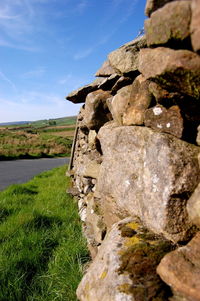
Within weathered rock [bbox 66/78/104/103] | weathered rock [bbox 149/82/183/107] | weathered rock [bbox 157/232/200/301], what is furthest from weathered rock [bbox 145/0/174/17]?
weathered rock [bbox 66/78/104/103]

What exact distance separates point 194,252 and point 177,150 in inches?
32.8

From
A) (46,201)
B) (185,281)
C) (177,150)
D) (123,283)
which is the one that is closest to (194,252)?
(185,281)

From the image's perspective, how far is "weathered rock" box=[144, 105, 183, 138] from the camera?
2.40 meters

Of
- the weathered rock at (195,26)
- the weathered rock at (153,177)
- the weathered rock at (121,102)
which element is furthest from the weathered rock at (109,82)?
the weathered rock at (195,26)

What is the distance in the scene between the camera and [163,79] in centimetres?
216

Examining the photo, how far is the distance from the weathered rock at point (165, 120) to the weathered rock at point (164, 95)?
0.07 m

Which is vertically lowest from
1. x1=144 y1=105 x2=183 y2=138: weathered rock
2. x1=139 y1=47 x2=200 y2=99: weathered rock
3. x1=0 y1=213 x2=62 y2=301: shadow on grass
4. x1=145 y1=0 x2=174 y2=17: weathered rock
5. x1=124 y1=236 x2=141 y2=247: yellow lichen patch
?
x1=0 y1=213 x2=62 y2=301: shadow on grass

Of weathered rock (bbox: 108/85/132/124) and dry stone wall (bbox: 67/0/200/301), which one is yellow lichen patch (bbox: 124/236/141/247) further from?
weathered rock (bbox: 108/85/132/124)

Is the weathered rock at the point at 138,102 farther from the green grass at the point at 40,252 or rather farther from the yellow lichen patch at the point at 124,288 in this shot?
the green grass at the point at 40,252

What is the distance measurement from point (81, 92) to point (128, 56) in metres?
2.35

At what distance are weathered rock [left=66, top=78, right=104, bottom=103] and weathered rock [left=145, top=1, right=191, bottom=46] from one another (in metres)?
2.82

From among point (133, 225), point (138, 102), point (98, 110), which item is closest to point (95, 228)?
point (133, 225)

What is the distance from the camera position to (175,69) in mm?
1982

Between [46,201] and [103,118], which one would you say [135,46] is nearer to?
[103,118]
